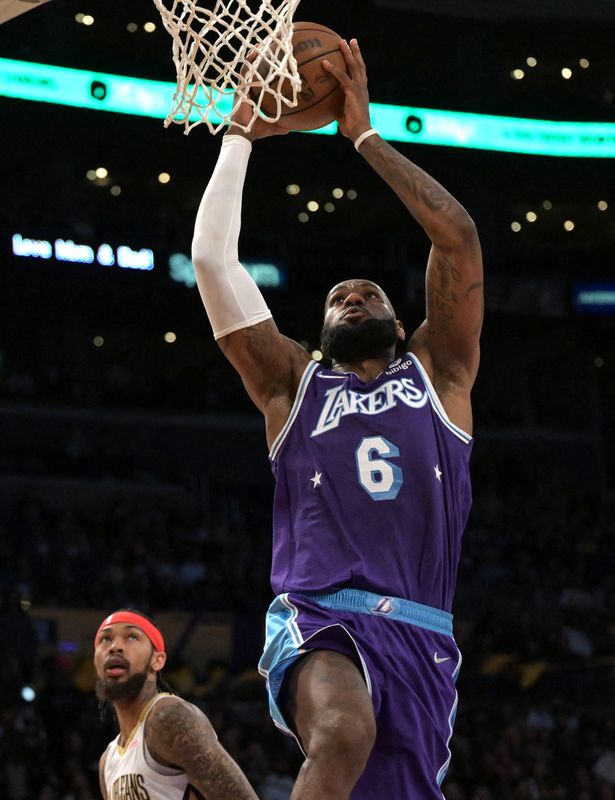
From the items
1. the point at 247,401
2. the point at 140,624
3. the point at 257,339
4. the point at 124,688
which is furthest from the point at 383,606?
the point at 247,401

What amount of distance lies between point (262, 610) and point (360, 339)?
40.2ft

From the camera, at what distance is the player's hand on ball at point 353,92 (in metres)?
3.97

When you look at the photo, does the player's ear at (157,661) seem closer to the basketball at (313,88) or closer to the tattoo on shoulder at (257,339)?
the tattoo on shoulder at (257,339)

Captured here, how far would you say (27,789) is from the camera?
11078mm

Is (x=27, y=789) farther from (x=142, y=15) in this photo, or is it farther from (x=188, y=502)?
(x=142, y=15)

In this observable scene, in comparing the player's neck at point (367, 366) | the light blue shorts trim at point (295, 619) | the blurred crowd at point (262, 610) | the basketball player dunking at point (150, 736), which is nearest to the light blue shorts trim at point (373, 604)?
the light blue shorts trim at point (295, 619)

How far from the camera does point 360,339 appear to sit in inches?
150

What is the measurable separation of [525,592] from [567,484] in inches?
218

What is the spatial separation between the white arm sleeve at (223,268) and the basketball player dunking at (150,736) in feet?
5.22

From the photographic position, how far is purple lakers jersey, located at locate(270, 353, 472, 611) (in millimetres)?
3445

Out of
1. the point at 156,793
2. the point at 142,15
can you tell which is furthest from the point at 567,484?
the point at 156,793

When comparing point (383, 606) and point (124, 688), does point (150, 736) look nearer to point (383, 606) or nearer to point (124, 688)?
point (124, 688)

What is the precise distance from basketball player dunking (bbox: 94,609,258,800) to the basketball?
214cm

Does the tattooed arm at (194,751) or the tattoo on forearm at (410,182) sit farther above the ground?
the tattoo on forearm at (410,182)
